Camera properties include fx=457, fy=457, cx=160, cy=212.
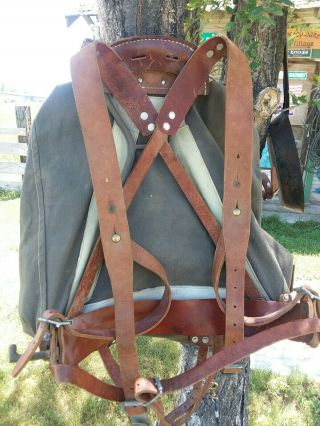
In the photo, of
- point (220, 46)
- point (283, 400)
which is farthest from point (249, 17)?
point (283, 400)

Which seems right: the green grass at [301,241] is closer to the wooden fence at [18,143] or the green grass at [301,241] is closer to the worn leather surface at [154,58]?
the worn leather surface at [154,58]

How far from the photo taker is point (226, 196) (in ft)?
4.12

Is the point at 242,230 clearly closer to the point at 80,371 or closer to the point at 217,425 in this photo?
the point at 80,371

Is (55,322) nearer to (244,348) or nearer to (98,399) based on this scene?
(244,348)

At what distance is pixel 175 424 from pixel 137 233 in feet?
2.32

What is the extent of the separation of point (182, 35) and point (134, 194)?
0.78 metres

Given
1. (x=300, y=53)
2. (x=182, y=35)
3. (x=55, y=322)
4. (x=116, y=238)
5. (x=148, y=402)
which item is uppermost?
(x=300, y=53)

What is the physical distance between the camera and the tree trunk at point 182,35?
1582 millimetres

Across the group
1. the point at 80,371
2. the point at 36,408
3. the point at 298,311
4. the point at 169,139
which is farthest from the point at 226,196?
the point at 36,408

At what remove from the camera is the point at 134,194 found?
1233mm

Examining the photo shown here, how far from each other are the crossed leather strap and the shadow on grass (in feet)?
15.7

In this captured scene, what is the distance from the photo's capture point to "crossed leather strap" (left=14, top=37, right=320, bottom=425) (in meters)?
1.17

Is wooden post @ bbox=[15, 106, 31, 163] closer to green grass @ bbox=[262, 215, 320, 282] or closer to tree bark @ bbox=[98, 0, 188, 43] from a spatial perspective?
green grass @ bbox=[262, 215, 320, 282]

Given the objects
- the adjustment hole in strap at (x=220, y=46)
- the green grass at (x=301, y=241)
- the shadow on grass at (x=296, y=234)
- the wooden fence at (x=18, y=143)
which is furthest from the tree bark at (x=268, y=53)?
the wooden fence at (x=18, y=143)
